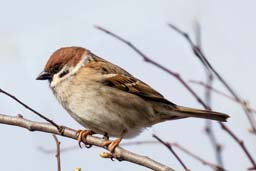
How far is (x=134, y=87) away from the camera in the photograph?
491 centimetres

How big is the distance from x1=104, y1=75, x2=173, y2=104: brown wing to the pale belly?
0.07 meters

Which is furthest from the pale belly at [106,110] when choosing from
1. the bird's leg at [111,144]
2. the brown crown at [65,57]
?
the bird's leg at [111,144]

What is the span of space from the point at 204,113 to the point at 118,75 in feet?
2.60

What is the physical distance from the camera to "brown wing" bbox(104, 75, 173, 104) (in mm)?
4758

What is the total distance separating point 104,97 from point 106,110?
0.13 metres

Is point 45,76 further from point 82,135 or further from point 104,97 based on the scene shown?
point 82,135

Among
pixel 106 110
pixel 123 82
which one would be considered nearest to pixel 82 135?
pixel 106 110

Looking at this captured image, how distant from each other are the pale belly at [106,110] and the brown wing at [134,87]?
0.07 metres

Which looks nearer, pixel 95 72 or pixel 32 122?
pixel 32 122

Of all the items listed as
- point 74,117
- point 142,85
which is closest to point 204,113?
point 142,85

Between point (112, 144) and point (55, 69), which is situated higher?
point (55, 69)

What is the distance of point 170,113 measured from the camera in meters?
4.68

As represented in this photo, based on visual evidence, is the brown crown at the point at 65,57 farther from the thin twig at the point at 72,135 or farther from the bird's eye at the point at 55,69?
the thin twig at the point at 72,135

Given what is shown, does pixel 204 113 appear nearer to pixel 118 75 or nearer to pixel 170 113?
pixel 170 113
